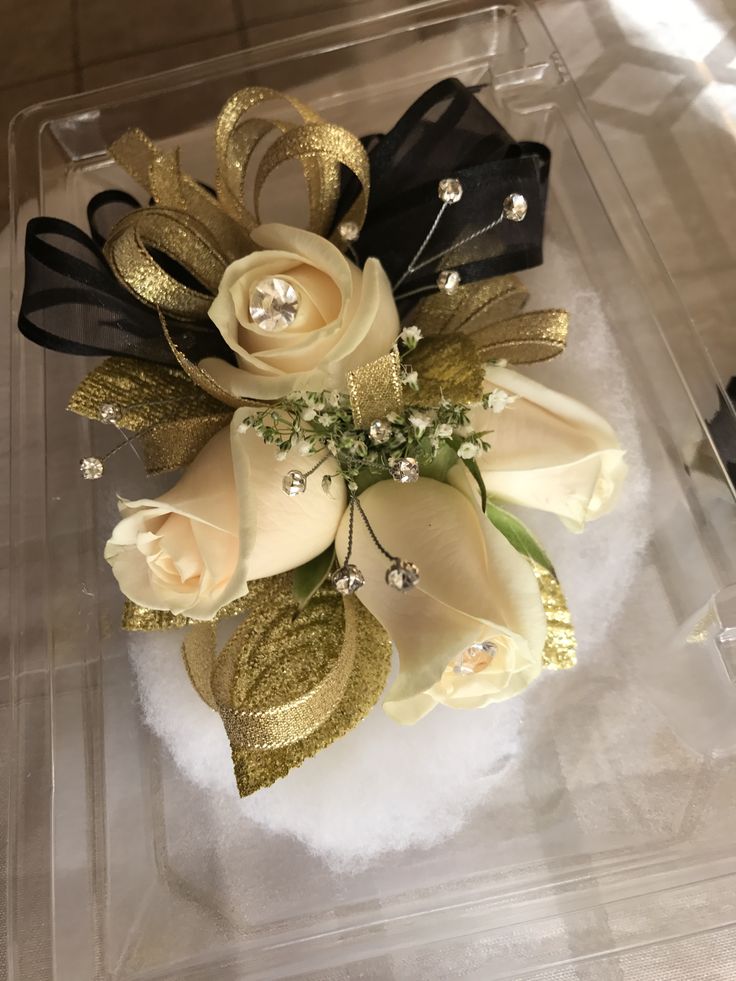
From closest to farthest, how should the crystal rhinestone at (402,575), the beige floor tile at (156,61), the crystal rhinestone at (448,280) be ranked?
the crystal rhinestone at (402,575) → the crystal rhinestone at (448,280) → the beige floor tile at (156,61)

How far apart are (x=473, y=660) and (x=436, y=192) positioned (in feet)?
0.98

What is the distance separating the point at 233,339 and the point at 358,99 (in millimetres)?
431

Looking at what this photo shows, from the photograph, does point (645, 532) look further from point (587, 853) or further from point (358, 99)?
point (358, 99)

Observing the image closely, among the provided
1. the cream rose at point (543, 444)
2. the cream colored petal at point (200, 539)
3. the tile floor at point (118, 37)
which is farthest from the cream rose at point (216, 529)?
the tile floor at point (118, 37)

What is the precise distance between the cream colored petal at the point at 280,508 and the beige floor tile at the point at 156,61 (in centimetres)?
70

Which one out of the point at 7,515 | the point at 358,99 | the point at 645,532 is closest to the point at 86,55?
the point at 358,99

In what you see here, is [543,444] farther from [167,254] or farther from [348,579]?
[167,254]

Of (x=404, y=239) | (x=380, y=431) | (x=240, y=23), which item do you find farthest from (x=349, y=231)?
(x=240, y=23)

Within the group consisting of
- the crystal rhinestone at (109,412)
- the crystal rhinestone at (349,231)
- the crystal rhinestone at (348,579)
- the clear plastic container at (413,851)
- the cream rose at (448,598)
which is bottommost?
the clear plastic container at (413,851)

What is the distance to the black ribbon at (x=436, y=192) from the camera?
0.52m

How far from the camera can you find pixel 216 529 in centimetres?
42

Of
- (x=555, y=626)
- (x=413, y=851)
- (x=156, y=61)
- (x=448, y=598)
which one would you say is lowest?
(x=413, y=851)

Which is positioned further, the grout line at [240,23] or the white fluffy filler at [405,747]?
the grout line at [240,23]

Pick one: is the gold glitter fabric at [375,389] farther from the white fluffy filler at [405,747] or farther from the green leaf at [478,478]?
the white fluffy filler at [405,747]
